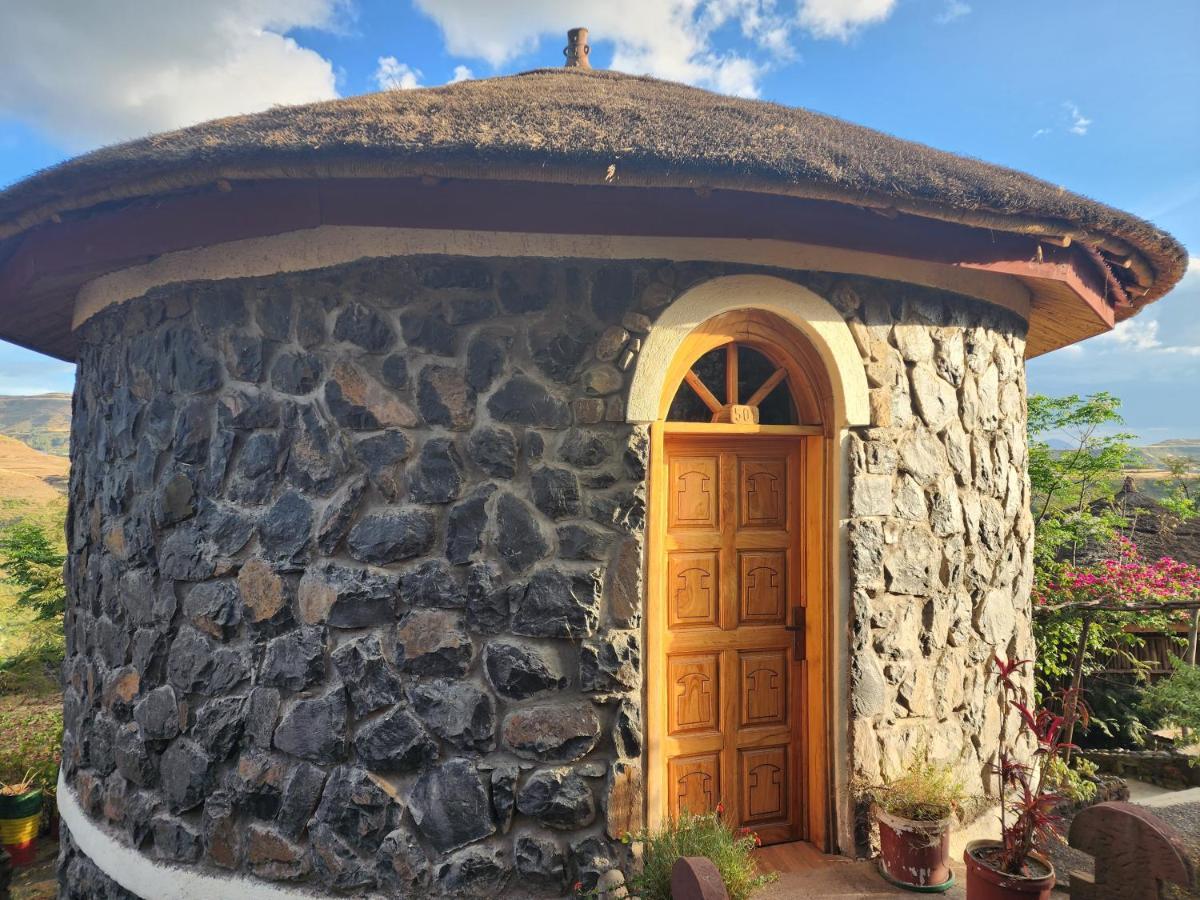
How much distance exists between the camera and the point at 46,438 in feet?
Result: 249

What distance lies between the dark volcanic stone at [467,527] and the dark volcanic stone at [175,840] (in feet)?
5.87

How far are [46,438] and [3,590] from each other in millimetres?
70499

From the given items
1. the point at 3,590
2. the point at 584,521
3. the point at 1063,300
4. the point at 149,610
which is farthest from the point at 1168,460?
the point at 3,590

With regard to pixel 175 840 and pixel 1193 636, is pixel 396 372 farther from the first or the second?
pixel 1193 636

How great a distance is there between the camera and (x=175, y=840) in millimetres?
3486

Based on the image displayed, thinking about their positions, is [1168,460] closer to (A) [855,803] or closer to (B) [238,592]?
(A) [855,803]

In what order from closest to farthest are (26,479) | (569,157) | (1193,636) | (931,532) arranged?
1. (569,157)
2. (931,532)
3. (1193,636)
4. (26,479)

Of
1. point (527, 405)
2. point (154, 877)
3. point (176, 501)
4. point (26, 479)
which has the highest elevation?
point (26, 479)

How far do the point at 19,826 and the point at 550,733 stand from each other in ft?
19.1

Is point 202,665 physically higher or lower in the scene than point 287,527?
lower

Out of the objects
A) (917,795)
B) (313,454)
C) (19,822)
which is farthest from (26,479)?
(917,795)

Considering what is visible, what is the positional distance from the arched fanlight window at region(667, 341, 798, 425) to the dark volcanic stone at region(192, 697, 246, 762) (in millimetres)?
2356

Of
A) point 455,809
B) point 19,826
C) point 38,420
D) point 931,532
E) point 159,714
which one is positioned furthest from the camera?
point 38,420

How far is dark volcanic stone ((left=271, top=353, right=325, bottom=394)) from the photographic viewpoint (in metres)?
3.38
